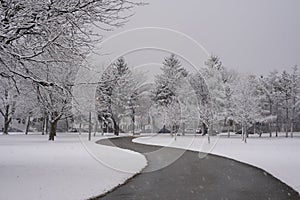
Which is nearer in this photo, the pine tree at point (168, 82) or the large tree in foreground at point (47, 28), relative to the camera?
the large tree in foreground at point (47, 28)

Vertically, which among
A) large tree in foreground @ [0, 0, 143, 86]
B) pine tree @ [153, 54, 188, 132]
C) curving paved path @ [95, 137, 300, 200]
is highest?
pine tree @ [153, 54, 188, 132]

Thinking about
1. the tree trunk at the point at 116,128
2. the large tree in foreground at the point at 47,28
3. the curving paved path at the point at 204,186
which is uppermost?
the large tree in foreground at the point at 47,28

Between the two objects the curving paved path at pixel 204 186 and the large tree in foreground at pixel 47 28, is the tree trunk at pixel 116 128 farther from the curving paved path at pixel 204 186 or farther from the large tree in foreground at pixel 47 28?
the large tree in foreground at pixel 47 28

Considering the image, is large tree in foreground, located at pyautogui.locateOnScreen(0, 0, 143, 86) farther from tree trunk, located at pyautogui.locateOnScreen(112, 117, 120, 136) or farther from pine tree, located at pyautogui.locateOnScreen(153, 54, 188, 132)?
tree trunk, located at pyautogui.locateOnScreen(112, 117, 120, 136)

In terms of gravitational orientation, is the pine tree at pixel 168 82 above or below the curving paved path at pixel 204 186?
above

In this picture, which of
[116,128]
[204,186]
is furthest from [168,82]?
[204,186]

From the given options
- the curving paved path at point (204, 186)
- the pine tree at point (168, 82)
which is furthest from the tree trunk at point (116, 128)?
the curving paved path at point (204, 186)

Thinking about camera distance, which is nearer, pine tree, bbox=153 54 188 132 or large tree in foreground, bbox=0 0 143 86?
large tree in foreground, bbox=0 0 143 86

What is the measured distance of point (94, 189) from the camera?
9.41m

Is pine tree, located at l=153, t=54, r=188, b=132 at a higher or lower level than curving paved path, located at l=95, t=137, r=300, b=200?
higher

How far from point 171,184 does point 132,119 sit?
5661 cm

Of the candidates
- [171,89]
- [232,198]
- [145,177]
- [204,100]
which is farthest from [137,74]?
[232,198]

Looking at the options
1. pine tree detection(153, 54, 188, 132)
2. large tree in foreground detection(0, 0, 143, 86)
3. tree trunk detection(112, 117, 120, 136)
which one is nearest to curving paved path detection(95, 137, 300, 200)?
large tree in foreground detection(0, 0, 143, 86)

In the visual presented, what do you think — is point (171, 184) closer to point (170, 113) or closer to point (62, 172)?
point (62, 172)
